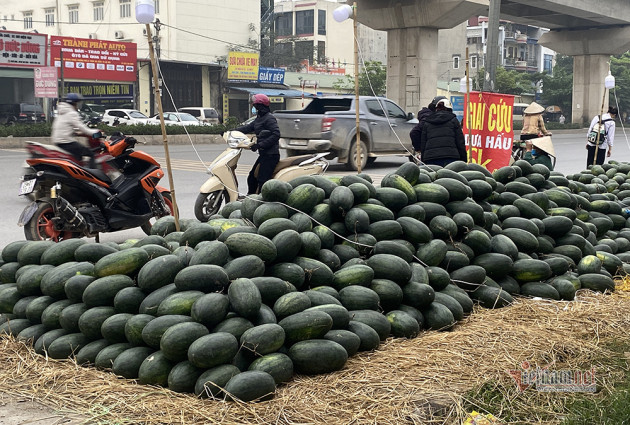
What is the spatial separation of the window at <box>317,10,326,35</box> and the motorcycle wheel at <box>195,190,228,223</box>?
6965 centimetres

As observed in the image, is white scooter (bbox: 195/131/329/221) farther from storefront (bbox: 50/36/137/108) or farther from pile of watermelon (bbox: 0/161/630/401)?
storefront (bbox: 50/36/137/108)

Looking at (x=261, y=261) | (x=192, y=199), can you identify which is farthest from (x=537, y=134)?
(x=261, y=261)

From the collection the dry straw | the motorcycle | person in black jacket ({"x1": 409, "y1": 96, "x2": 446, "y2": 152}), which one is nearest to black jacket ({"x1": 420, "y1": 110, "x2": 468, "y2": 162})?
person in black jacket ({"x1": 409, "y1": 96, "x2": 446, "y2": 152})

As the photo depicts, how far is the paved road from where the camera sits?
10102 millimetres

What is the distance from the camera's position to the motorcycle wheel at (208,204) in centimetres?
1022

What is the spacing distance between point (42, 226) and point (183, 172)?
31.7 ft

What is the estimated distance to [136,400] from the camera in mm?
3861

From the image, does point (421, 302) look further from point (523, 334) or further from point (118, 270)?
point (118, 270)

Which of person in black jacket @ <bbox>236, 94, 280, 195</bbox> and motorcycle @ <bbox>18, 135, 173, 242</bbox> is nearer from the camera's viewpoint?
motorcycle @ <bbox>18, 135, 173, 242</bbox>

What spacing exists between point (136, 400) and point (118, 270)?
1112 mm

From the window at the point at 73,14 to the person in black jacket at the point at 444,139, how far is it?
185ft

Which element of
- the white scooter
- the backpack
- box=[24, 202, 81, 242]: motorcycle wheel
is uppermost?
the backpack

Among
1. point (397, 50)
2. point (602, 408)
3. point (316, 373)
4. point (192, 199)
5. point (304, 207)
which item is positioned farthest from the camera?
point (397, 50)

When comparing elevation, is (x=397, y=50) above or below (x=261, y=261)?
above
